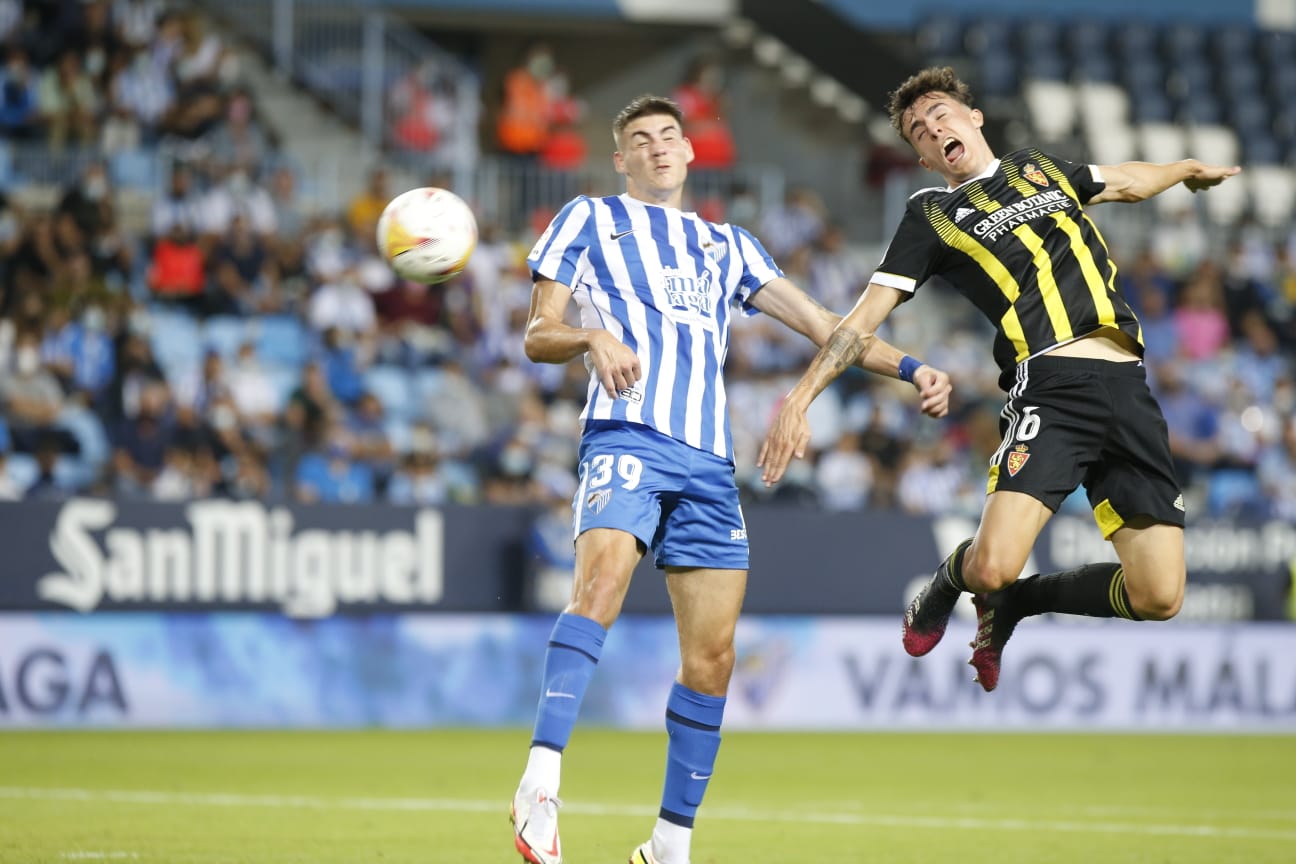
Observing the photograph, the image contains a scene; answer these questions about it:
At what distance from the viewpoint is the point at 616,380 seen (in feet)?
20.0

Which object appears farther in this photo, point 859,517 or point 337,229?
point 337,229

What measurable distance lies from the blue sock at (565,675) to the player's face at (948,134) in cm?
235

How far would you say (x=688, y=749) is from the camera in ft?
20.9

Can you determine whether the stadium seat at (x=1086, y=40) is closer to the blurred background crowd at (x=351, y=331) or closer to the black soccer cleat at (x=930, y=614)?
the blurred background crowd at (x=351, y=331)

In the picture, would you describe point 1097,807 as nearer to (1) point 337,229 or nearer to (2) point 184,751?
(2) point 184,751

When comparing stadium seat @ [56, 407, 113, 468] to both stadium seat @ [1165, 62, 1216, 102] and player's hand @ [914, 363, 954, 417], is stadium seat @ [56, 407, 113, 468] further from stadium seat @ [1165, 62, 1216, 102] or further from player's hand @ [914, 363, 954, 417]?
stadium seat @ [1165, 62, 1216, 102]

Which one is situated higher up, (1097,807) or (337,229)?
(337,229)

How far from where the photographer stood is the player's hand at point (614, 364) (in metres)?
6.07

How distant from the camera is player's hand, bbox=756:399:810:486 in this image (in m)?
6.17

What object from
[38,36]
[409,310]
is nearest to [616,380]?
[409,310]

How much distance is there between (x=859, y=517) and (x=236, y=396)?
5.10 m

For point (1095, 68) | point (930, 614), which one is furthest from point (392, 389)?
point (1095, 68)

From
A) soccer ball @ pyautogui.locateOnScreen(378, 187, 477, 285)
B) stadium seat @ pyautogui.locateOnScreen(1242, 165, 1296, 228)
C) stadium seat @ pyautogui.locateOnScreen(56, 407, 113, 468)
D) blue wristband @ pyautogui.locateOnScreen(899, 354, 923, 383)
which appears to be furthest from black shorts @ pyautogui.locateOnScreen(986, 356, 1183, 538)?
stadium seat @ pyautogui.locateOnScreen(1242, 165, 1296, 228)

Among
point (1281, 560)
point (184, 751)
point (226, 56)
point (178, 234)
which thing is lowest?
point (184, 751)
